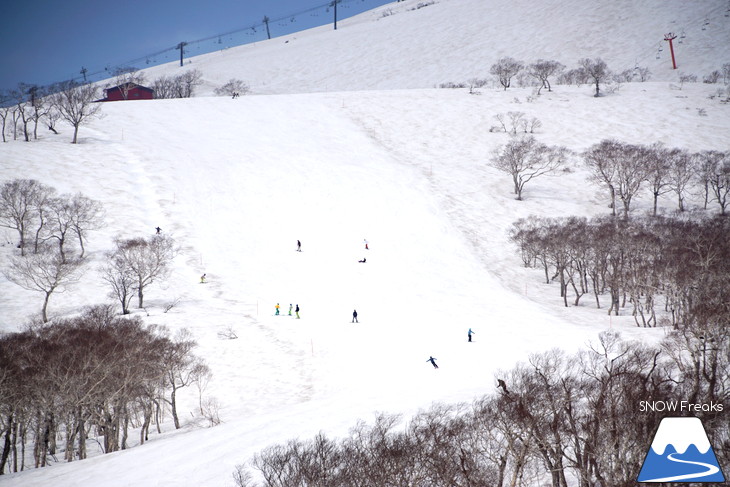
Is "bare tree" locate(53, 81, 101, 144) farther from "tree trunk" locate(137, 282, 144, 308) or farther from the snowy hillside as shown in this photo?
the snowy hillside

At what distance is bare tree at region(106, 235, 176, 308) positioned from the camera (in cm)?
5100

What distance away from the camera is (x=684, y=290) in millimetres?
41938

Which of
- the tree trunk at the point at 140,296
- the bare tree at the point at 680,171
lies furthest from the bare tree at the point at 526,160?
the tree trunk at the point at 140,296

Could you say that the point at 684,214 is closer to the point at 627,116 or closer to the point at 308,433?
the point at 627,116

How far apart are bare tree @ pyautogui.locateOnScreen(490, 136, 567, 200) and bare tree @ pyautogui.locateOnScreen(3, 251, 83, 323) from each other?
204ft

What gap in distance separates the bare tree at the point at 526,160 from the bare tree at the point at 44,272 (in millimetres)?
62199

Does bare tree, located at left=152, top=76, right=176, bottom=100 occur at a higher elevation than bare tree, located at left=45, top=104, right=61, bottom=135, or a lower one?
higher

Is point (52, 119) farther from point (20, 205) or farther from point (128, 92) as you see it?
point (20, 205)

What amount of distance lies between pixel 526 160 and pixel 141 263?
68.6 metres

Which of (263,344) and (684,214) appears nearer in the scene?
(263,344)

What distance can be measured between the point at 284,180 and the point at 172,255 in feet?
85.1

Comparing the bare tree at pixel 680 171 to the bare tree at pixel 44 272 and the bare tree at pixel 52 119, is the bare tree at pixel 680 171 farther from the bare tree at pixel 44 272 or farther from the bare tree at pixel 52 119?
the bare tree at pixel 52 119

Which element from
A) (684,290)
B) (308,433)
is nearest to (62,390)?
(308,433)

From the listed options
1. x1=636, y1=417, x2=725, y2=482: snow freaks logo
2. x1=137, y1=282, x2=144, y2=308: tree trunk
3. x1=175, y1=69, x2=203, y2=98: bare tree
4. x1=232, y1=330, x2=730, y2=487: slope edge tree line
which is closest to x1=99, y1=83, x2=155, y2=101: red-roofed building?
x1=175, y1=69, x2=203, y2=98: bare tree
